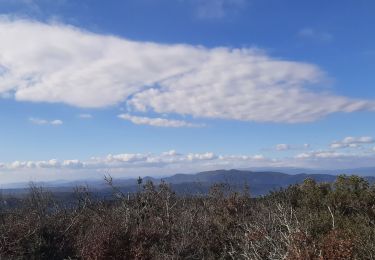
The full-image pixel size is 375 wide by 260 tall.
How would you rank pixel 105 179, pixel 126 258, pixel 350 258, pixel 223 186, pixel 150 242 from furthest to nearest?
pixel 223 186 → pixel 105 179 → pixel 150 242 → pixel 126 258 → pixel 350 258

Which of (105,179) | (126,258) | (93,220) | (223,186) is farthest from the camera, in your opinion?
(223,186)

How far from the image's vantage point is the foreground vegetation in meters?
10.1

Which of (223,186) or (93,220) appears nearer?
(93,220)

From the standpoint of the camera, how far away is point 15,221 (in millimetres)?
16516

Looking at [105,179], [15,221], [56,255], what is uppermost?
[105,179]

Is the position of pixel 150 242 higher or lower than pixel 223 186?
lower

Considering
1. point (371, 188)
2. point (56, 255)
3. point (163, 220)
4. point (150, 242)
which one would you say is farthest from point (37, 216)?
point (371, 188)

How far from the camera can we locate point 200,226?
1652 cm

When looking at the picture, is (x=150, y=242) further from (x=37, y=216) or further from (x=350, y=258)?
(x=350, y=258)

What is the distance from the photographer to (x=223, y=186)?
22.5m

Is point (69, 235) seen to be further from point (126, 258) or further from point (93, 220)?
point (126, 258)

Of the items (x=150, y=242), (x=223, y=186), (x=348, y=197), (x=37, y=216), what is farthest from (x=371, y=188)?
(x=37, y=216)

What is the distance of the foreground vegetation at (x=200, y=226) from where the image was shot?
10.1m

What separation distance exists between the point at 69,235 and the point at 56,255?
1.61 meters
